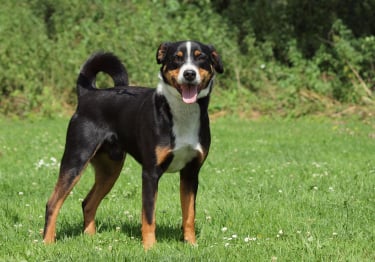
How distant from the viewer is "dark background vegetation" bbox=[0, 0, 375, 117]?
1770cm

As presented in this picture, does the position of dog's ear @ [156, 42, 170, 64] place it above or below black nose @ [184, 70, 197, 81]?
above

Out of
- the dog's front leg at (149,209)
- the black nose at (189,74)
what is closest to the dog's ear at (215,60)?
the black nose at (189,74)

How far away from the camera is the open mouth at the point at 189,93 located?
16.7 ft

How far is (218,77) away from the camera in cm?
1861

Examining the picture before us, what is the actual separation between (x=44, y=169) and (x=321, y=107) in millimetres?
9718

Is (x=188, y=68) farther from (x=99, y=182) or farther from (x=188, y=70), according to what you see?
(x=99, y=182)

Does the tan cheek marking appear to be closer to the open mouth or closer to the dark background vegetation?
the open mouth

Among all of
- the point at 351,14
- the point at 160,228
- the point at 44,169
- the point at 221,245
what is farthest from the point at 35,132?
the point at 351,14

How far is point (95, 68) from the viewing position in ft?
20.9

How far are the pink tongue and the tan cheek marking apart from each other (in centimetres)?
40

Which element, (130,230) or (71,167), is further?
(130,230)

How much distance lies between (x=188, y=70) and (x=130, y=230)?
5.74ft

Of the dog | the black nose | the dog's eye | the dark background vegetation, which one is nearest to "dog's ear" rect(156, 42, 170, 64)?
the dog

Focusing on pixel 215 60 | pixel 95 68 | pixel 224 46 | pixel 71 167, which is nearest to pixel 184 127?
pixel 215 60
